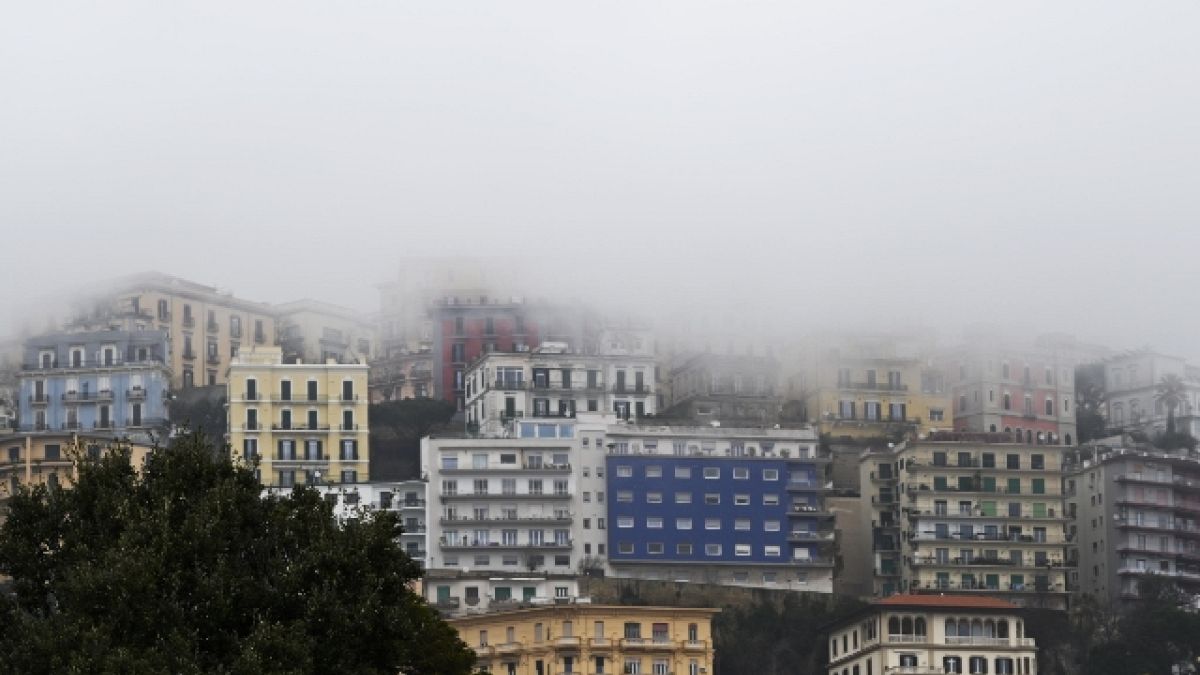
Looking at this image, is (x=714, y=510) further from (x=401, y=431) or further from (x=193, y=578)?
(x=193, y=578)

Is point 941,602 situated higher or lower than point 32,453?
lower

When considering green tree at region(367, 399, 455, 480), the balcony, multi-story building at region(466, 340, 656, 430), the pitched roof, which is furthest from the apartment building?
the pitched roof

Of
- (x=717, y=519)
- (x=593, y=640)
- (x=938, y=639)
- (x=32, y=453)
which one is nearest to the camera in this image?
(x=593, y=640)

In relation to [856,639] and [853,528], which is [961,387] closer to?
[853,528]

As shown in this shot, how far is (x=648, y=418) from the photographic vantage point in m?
174

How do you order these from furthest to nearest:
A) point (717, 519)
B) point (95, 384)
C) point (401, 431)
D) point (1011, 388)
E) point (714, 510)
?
point (1011, 388)
point (95, 384)
point (401, 431)
point (714, 510)
point (717, 519)

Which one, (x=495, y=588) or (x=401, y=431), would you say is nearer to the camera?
(x=495, y=588)

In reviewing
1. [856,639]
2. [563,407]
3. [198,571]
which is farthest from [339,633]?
[563,407]

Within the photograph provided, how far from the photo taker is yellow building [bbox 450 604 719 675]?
140m

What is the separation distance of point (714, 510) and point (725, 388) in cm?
2439

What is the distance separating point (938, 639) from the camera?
146125 millimetres

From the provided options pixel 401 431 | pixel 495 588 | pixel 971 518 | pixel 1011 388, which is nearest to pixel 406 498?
pixel 495 588

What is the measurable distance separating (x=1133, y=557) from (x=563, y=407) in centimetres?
3876

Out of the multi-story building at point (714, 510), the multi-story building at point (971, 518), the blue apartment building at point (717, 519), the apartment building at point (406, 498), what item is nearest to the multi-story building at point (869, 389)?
the multi-story building at point (971, 518)
